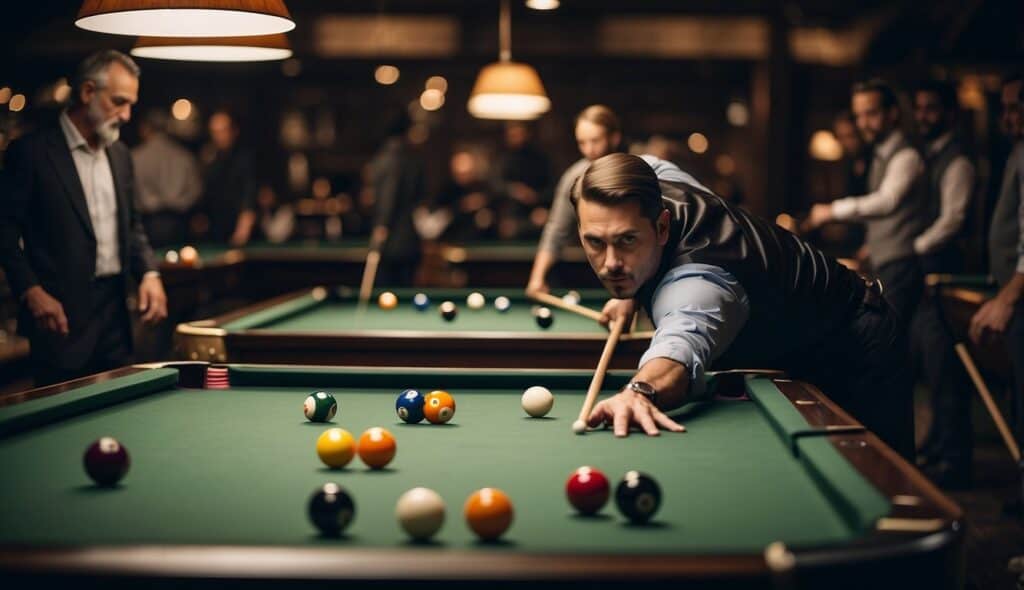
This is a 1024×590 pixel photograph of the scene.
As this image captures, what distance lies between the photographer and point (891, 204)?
4539mm

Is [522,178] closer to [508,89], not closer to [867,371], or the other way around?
[508,89]

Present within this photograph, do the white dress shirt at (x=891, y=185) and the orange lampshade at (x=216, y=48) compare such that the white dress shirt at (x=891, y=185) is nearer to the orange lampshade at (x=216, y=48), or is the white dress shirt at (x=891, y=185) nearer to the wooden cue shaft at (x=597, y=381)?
the wooden cue shaft at (x=597, y=381)

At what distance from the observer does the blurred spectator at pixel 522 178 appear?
347 inches

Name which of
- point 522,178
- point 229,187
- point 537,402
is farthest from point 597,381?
point 522,178

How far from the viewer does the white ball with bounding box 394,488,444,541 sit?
53.9 inches

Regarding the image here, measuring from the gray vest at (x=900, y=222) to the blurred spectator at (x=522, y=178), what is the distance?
4271mm

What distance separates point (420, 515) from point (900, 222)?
12.0ft

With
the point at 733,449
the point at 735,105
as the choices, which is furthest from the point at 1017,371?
the point at 735,105

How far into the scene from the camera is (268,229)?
10867 mm

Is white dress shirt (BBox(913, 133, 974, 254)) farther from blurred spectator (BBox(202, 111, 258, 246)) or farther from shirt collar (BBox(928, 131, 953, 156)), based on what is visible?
blurred spectator (BBox(202, 111, 258, 246))

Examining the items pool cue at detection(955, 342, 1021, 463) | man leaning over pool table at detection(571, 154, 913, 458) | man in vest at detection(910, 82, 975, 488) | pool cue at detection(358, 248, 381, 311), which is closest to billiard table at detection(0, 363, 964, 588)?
man leaning over pool table at detection(571, 154, 913, 458)

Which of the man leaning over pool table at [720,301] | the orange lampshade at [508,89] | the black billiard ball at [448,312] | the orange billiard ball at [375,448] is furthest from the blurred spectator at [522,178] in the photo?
the orange billiard ball at [375,448]

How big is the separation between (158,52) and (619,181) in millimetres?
1570

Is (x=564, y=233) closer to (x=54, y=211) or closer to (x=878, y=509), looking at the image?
(x=54, y=211)
